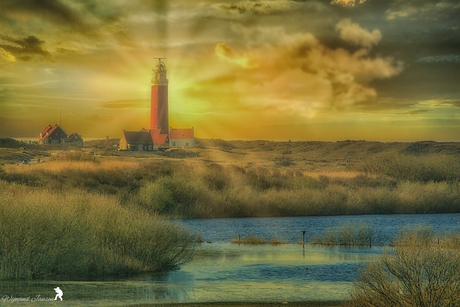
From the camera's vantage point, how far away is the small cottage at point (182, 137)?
269ft

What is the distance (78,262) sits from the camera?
17656mm

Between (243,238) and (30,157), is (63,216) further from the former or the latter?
(30,157)

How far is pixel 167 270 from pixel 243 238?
9.30m

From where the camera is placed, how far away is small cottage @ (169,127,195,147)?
82.0 metres

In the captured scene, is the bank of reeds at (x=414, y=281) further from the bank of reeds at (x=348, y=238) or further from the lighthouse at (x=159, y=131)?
the lighthouse at (x=159, y=131)

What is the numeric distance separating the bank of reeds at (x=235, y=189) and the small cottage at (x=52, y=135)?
25.0m

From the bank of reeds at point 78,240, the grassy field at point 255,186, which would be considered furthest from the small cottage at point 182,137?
the bank of reeds at point 78,240

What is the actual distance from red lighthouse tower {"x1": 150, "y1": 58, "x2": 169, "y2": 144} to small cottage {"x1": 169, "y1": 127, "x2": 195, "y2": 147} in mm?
1718

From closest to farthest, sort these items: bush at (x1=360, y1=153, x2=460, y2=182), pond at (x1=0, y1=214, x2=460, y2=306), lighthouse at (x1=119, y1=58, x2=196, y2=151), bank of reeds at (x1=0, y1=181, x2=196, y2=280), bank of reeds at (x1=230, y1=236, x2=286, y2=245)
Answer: pond at (x1=0, y1=214, x2=460, y2=306) < bank of reeds at (x1=0, y1=181, x2=196, y2=280) < bank of reeds at (x1=230, y1=236, x2=286, y2=245) < bush at (x1=360, y1=153, x2=460, y2=182) < lighthouse at (x1=119, y1=58, x2=196, y2=151)

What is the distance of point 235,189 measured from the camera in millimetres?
41812

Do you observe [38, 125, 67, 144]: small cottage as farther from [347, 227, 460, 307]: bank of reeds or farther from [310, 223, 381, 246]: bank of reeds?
[347, 227, 460, 307]: bank of reeds

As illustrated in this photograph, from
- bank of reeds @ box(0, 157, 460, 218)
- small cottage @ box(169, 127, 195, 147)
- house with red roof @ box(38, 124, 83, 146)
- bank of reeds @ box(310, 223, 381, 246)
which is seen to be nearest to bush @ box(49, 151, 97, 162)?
bank of reeds @ box(0, 157, 460, 218)

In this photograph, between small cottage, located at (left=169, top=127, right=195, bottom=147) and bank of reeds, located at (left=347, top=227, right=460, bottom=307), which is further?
small cottage, located at (left=169, top=127, right=195, bottom=147)

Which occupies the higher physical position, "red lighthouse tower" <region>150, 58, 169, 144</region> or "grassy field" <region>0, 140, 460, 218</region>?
"red lighthouse tower" <region>150, 58, 169, 144</region>
